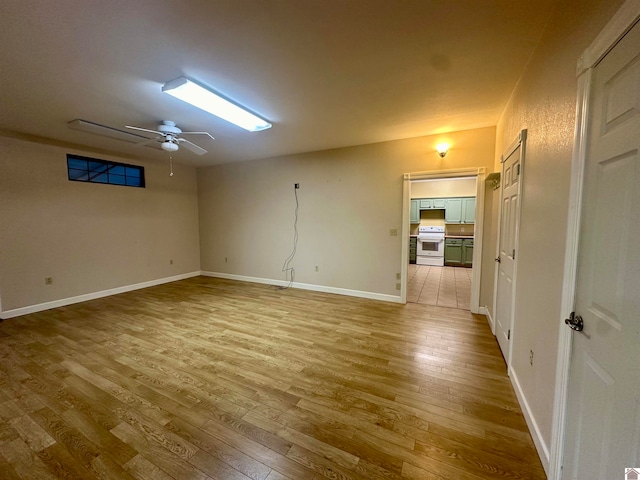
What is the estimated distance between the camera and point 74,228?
414cm

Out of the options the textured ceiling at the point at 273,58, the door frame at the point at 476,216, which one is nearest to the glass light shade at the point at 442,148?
the door frame at the point at 476,216

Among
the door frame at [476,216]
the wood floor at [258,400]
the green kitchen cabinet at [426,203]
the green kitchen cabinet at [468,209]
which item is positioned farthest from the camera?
the green kitchen cabinet at [426,203]

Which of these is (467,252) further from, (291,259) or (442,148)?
(291,259)

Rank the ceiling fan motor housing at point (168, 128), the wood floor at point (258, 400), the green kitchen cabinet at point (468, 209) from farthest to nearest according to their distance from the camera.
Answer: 1. the green kitchen cabinet at point (468, 209)
2. the ceiling fan motor housing at point (168, 128)
3. the wood floor at point (258, 400)

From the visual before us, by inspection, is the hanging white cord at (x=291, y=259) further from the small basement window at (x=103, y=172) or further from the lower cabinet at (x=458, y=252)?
the lower cabinet at (x=458, y=252)

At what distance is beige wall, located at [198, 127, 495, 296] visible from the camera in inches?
155

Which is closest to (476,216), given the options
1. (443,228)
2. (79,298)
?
(443,228)

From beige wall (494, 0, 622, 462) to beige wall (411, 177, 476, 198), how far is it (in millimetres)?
5844

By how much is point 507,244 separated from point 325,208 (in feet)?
9.38

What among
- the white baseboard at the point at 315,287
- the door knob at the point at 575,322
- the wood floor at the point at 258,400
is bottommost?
the wood floor at the point at 258,400

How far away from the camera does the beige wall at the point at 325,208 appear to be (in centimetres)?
393

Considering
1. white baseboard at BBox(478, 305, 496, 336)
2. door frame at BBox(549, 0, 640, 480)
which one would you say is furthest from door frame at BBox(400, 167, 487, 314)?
door frame at BBox(549, 0, 640, 480)

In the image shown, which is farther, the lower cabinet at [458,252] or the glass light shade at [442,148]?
the lower cabinet at [458,252]

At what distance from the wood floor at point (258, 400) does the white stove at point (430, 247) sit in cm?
452
